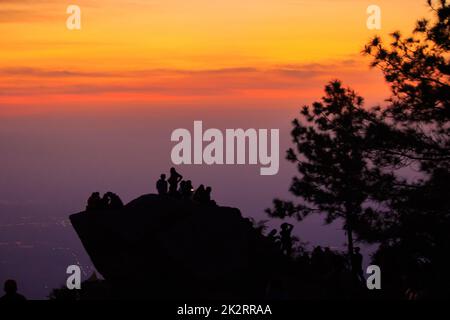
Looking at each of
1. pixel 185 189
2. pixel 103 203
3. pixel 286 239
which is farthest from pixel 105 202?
pixel 286 239

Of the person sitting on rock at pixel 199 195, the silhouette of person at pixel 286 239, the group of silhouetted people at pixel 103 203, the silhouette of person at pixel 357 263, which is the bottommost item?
the silhouette of person at pixel 357 263

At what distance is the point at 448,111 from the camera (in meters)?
24.1

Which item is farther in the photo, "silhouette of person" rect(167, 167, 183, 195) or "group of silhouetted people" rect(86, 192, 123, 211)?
"silhouette of person" rect(167, 167, 183, 195)

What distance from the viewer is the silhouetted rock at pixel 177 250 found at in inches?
959

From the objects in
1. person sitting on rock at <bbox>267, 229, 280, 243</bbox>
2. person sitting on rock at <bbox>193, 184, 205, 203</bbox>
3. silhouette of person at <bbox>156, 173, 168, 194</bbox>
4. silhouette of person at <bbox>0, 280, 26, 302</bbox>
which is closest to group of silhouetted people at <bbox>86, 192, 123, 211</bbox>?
silhouette of person at <bbox>156, 173, 168, 194</bbox>

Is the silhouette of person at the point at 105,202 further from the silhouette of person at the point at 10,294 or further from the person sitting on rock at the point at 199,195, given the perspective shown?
the silhouette of person at the point at 10,294

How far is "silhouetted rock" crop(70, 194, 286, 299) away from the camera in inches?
959

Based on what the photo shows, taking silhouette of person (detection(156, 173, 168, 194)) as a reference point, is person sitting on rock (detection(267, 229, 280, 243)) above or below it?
below

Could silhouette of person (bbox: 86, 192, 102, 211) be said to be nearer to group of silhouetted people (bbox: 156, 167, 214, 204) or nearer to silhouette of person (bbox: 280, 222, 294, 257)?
group of silhouetted people (bbox: 156, 167, 214, 204)

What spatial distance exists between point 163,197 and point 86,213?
2.32 metres

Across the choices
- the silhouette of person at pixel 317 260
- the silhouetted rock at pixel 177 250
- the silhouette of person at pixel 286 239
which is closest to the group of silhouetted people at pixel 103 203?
the silhouetted rock at pixel 177 250

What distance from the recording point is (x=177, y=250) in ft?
80.2
